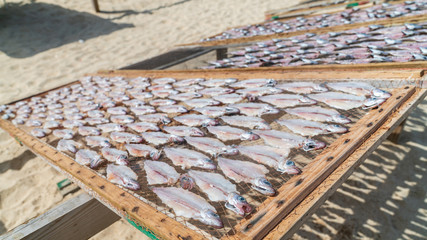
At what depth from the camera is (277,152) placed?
6.02ft

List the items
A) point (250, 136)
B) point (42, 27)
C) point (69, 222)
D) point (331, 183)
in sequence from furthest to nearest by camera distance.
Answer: point (42, 27)
point (250, 136)
point (69, 222)
point (331, 183)

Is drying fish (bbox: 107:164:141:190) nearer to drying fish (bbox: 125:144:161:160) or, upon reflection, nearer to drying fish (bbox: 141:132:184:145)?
drying fish (bbox: 125:144:161:160)

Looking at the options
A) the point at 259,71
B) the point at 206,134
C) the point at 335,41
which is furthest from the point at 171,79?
the point at 335,41

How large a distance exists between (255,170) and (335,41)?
3499mm

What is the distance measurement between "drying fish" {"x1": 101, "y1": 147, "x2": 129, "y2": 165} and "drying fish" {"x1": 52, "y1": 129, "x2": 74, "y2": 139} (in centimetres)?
95

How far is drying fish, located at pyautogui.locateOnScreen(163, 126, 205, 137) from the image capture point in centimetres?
232

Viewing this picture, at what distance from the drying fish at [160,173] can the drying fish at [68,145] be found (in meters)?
1.19

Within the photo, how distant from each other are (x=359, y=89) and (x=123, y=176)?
221 cm

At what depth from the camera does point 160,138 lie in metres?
2.43

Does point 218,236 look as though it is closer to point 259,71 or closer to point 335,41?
point 259,71

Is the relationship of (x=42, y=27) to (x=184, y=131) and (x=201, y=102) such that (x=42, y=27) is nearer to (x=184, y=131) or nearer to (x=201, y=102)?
(x=201, y=102)

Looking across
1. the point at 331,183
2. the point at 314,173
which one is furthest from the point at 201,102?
the point at 331,183

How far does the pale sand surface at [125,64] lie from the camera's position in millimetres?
3217

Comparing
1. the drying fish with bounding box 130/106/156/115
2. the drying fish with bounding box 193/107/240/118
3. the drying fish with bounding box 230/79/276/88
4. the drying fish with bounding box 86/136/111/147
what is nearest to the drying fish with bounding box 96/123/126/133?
the drying fish with bounding box 86/136/111/147
